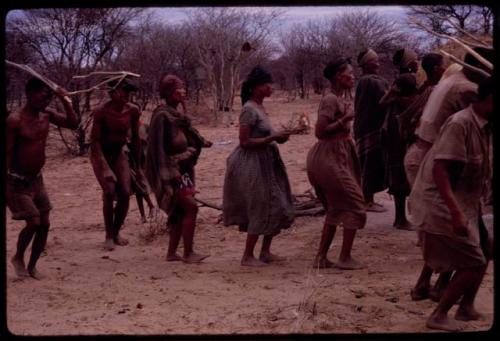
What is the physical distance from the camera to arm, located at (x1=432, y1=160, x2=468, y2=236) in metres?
3.86

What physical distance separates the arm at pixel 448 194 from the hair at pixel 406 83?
256 centimetres

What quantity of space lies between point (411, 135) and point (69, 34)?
8.87 meters

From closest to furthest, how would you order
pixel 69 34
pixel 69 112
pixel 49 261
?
pixel 69 112, pixel 49 261, pixel 69 34

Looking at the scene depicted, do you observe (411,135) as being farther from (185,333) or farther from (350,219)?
(185,333)

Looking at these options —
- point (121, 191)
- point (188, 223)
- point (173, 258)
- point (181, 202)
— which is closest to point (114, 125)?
point (121, 191)

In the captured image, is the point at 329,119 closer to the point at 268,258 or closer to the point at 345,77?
the point at 345,77

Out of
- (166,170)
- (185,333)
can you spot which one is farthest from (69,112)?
(185,333)

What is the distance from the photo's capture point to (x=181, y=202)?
6008 mm

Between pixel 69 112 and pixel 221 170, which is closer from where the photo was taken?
pixel 69 112

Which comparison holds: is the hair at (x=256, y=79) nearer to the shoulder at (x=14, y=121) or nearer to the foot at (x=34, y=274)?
the shoulder at (x=14, y=121)

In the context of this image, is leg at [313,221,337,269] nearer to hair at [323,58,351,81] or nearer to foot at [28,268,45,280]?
hair at [323,58,351,81]

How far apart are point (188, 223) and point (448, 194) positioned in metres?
2.68

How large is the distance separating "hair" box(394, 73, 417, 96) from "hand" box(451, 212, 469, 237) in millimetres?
2654

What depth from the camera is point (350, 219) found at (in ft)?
18.0
